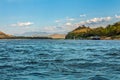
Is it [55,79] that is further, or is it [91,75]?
[91,75]

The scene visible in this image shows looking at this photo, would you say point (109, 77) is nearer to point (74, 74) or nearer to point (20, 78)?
point (74, 74)

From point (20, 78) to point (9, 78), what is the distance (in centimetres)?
85

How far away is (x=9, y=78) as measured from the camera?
2509 centimetres

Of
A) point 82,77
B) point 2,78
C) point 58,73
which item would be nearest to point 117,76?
point 82,77

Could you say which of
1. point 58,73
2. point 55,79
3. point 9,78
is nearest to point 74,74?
point 58,73

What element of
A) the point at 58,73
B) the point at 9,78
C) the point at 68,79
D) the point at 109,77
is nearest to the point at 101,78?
the point at 109,77

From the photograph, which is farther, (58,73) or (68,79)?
(58,73)

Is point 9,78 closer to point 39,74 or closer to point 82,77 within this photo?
point 39,74

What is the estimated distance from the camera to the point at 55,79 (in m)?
24.3

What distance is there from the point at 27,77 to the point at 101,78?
548 cm

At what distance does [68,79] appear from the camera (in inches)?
958

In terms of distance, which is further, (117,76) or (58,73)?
(58,73)

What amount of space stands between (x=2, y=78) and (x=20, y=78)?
1368 millimetres

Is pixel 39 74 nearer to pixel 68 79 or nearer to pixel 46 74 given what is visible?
pixel 46 74
